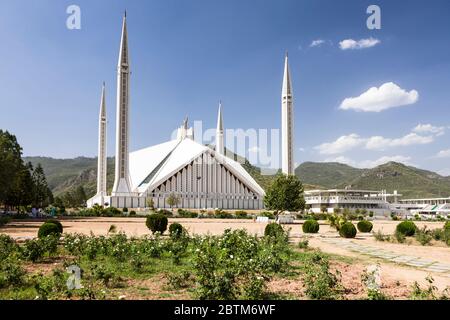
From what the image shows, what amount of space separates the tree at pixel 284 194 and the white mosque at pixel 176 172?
2149cm

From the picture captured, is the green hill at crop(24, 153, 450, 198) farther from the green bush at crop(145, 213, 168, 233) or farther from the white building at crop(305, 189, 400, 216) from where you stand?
the green bush at crop(145, 213, 168, 233)

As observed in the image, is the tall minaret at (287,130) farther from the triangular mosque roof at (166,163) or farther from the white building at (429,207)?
the white building at (429,207)

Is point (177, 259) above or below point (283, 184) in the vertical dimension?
below

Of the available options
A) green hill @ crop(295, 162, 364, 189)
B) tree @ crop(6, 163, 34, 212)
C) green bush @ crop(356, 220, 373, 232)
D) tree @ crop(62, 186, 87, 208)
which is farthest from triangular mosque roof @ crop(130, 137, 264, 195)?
green hill @ crop(295, 162, 364, 189)

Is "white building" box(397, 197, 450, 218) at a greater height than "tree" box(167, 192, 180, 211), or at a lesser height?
lesser

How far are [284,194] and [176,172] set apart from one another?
2852cm

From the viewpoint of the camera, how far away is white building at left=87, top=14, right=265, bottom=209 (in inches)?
1903

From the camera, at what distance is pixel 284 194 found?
30.1 m

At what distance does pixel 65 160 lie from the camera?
19400 centimetres

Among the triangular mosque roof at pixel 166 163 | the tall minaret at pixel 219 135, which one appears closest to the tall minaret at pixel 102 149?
the triangular mosque roof at pixel 166 163

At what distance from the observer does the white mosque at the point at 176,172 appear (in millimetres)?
48375
